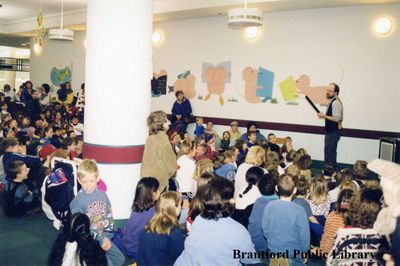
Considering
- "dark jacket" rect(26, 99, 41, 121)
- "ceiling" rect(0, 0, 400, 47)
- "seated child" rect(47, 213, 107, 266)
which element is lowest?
"seated child" rect(47, 213, 107, 266)

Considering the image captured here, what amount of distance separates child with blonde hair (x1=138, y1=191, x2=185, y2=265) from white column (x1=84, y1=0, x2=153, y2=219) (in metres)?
2.12

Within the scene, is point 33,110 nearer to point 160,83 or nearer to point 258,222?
point 160,83

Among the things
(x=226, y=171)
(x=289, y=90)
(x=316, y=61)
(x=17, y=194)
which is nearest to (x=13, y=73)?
(x=289, y=90)

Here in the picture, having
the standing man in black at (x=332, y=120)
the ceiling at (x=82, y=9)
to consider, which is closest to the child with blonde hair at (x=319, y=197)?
the standing man in black at (x=332, y=120)

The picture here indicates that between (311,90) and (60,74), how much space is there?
30.0 feet

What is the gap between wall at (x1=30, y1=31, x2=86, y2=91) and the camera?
13773 mm

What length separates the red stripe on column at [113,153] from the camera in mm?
4891

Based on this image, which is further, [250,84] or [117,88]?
[250,84]

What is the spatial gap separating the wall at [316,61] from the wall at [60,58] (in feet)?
15.2

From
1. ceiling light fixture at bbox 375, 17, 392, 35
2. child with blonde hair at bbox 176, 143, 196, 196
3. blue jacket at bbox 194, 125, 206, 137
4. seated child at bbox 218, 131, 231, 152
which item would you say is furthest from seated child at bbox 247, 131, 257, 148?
ceiling light fixture at bbox 375, 17, 392, 35

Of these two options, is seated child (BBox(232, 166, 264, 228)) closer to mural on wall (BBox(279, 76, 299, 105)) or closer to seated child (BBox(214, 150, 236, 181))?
seated child (BBox(214, 150, 236, 181))

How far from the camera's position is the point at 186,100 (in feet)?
34.8

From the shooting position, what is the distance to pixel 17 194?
17.2ft

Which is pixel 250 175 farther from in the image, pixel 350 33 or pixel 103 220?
pixel 350 33
